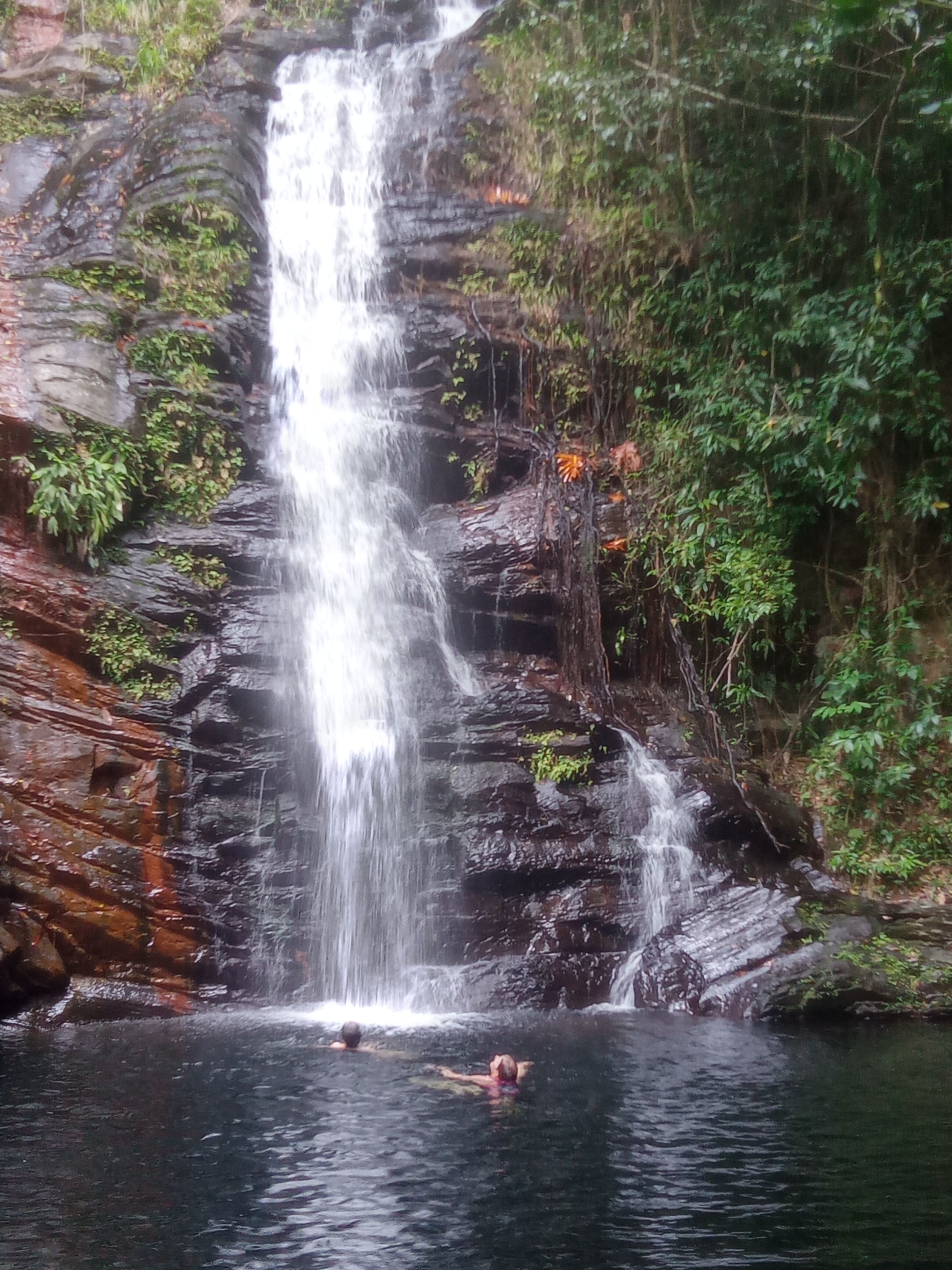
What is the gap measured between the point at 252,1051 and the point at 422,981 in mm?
2260

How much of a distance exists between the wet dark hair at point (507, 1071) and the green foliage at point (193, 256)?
9.79 m

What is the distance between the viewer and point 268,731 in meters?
Answer: 9.78

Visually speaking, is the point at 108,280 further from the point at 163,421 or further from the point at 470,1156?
the point at 470,1156

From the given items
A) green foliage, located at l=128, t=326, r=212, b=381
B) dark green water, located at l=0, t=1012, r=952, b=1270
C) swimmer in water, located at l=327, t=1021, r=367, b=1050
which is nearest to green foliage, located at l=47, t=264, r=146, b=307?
green foliage, located at l=128, t=326, r=212, b=381

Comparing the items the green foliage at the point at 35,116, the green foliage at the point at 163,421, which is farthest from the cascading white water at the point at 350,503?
the green foliage at the point at 35,116

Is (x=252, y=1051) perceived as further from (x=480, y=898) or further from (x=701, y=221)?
(x=701, y=221)

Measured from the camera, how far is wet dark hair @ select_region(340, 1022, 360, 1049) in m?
7.00

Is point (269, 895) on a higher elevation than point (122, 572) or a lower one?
lower

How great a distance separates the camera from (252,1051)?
7.02 metres

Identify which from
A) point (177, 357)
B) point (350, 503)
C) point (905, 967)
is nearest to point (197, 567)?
point (350, 503)

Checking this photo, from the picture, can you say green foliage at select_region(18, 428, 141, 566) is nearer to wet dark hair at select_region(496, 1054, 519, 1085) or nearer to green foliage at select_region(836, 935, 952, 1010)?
wet dark hair at select_region(496, 1054, 519, 1085)

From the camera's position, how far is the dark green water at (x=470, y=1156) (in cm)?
416

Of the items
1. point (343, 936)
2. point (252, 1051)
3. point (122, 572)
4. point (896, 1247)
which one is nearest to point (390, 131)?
point (122, 572)

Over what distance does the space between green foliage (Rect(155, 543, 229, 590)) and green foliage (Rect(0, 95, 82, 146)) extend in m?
8.06
